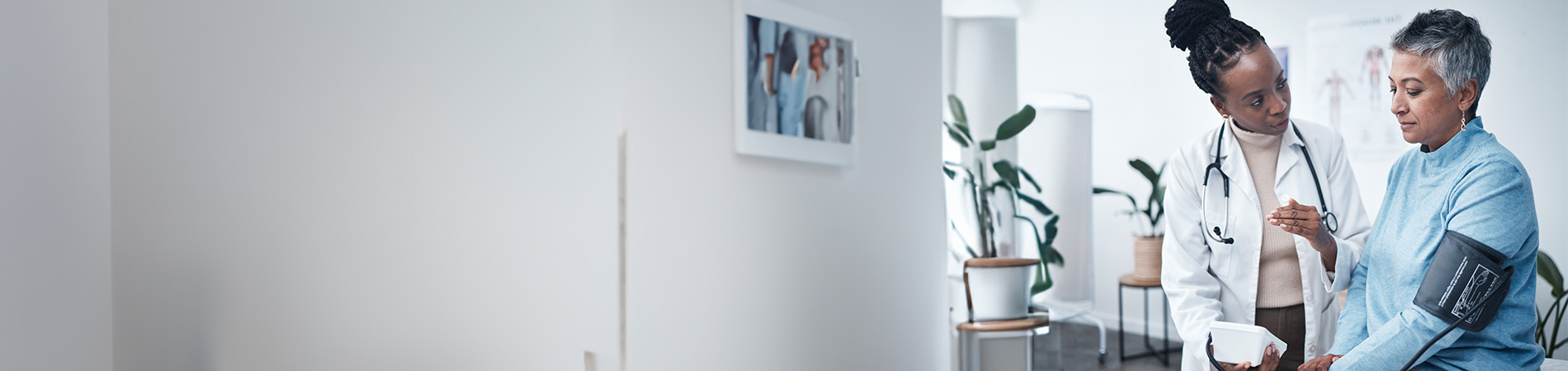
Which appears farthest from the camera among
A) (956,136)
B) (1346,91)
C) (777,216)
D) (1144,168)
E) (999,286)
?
(1346,91)

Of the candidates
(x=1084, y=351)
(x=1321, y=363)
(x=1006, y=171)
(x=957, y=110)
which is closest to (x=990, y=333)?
(x=1006, y=171)

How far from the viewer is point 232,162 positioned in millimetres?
1735

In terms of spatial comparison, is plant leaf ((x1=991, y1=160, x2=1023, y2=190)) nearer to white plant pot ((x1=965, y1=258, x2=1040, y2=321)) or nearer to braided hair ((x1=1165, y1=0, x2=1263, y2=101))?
white plant pot ((x1=965, y1=258, x2=1040, y2=321))

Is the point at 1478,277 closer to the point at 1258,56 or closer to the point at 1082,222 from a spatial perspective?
the point at 1258,56

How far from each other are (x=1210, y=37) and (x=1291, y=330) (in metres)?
0.65

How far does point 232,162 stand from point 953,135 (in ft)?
7.75

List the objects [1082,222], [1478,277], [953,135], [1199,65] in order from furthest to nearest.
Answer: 1. [1082,222]
2. [953,135]
3. [1199,65]
4. [1478,277]

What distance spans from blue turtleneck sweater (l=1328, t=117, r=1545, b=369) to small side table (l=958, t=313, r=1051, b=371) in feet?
4.47

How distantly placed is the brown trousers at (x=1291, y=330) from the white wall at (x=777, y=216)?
1174mm

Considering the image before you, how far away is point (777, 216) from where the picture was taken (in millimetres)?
2365

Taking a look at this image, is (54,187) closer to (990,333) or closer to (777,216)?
(777,216)

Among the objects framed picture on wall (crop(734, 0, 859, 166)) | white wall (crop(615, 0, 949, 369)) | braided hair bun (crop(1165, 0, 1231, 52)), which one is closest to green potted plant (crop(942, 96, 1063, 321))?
Result: white wall (crop(615, 0, 949, 369))

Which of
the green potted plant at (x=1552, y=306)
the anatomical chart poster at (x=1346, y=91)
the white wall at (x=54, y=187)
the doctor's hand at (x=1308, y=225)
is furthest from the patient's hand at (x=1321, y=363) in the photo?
the white wall at (x=54, y=187)

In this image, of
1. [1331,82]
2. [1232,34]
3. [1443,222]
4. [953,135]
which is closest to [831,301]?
[953,135]
